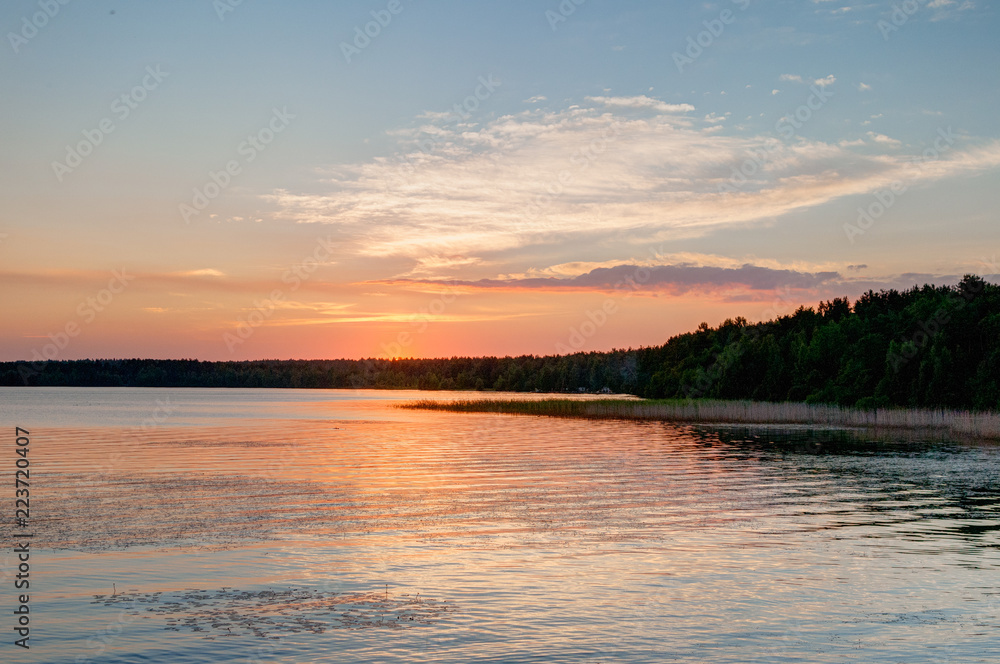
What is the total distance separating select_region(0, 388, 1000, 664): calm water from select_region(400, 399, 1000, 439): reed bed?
106 ft

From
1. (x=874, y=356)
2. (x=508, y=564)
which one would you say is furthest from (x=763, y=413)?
(x=508, y=564)

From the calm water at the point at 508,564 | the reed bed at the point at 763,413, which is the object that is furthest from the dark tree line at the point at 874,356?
the calm water at the point at 508,564

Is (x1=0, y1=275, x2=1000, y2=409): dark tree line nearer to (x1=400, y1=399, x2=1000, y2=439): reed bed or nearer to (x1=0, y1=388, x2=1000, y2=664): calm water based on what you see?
(x1=400, y1=399, x2=1000, y2=439): reed bed

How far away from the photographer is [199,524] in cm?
2320

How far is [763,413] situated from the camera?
8375 centimetres

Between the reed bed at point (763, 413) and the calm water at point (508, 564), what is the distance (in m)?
32.4

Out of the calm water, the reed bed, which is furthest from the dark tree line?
the calm water

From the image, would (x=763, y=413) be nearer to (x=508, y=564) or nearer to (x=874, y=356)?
(x=874, y=356)

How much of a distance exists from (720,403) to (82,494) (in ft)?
240

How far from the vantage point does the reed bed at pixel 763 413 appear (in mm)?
67250

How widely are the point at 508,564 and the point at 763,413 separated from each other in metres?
70.8

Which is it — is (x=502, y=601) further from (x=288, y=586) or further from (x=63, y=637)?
(x=63, y=637)

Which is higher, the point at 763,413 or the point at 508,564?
the point at 508,564

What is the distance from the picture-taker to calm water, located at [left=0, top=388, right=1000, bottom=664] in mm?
12867
